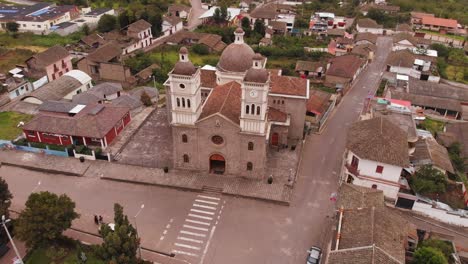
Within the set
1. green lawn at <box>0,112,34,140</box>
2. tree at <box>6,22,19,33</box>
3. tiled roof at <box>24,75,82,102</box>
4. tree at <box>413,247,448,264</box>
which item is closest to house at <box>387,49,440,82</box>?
tree at <box>413,247,448,264</box>

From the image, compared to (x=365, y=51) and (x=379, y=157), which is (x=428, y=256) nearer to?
(x=379, y=157)

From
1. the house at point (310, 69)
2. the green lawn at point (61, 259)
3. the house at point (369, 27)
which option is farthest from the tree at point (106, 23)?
the green lawn at point (61, 259)

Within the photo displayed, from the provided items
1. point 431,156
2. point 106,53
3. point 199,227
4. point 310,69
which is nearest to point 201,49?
point 106,53

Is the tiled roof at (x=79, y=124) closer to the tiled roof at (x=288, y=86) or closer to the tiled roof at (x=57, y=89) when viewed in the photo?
the tiled roof at (x=57, y=89)

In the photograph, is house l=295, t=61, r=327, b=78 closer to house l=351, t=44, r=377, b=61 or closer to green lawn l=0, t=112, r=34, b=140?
house l=351, t=44, r=377, b=61

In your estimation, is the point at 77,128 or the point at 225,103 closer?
the point at 225,103

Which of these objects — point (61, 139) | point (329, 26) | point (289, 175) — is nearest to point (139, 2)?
point (329, 26)

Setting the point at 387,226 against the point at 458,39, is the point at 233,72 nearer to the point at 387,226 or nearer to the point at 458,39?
the point at 387,226
